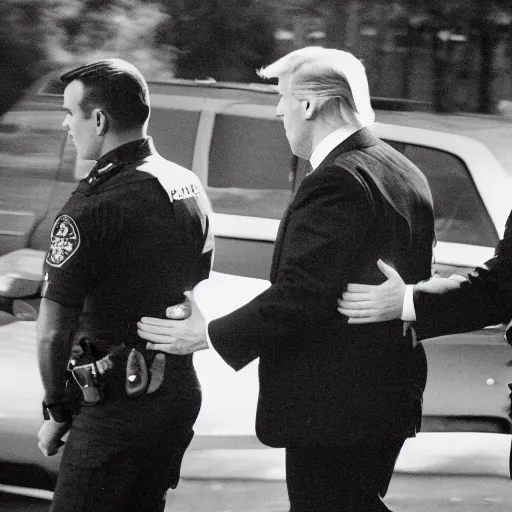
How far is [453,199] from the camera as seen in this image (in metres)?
4.74

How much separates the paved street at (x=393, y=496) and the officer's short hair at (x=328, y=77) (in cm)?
215

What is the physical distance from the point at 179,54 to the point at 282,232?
3902 millimetres

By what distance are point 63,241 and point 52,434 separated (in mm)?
530

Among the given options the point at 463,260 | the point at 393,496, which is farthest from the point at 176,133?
the point at 393,496

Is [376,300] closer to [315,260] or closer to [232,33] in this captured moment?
[315,260]

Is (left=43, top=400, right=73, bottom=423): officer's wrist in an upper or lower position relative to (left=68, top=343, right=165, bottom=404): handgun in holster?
lower

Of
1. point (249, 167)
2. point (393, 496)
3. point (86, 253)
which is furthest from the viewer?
point (249, 167)

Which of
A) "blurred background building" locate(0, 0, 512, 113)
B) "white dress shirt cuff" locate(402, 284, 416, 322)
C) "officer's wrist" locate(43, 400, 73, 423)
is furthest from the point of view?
"blurred background building" locate(0, 0, 512, 113)

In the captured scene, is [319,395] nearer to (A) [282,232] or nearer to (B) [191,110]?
(A) [282,232]

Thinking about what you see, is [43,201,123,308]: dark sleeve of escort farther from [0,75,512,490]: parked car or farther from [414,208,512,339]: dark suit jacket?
[0,75,512,490]: parked car

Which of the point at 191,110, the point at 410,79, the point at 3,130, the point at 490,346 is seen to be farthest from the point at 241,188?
the point at 410,79

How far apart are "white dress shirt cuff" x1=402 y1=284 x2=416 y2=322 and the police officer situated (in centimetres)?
57

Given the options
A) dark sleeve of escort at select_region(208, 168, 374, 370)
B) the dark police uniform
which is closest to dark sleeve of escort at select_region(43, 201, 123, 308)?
the dark police uniform

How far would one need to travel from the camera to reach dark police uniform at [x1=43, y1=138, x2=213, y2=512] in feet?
9.87
